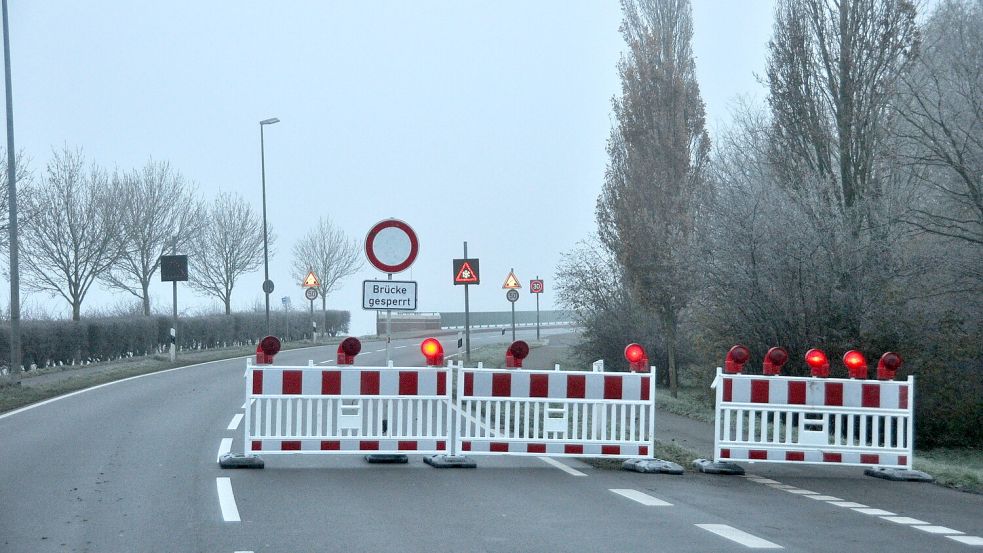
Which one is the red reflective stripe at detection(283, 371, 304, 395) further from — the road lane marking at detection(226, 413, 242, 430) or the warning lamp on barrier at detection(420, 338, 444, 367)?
the road lane marking at detection(226, 413, 242, 430)

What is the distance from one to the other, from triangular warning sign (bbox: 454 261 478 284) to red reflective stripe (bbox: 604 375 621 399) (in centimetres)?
1805

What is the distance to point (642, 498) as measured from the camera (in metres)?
9.61

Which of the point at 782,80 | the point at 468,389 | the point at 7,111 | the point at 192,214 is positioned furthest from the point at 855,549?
the point at 192,214

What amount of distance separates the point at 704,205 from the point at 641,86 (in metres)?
7.44

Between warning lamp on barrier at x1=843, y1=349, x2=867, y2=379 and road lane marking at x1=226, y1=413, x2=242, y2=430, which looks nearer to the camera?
warning lamp on barrier at x1=843, y1=349, x2=867, y2=379

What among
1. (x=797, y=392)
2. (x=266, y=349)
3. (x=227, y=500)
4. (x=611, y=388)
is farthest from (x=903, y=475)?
(x=227, y=500)

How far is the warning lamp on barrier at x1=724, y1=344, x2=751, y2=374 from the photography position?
11727mm

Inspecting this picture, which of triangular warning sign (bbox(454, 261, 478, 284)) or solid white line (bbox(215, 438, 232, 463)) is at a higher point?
triangular warning sign (bbox(454, 261, 478, 284))

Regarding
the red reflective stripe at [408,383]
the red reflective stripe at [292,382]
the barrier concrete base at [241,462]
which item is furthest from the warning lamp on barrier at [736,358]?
the barrier concrete base at [241,462]

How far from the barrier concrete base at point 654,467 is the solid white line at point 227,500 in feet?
14.3

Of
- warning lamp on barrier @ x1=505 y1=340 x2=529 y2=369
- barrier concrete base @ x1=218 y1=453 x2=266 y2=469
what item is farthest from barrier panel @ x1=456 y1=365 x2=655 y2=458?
barrier concrete base @ x1=218 y1=453 x2=266 y2=469

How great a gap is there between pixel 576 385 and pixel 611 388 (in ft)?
1.31

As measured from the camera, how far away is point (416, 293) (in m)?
13.0

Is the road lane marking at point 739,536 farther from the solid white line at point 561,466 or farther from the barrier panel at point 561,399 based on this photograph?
the barrier panel at point 561,399
